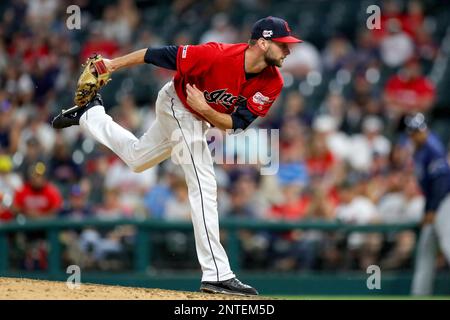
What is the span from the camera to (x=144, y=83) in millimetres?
13336

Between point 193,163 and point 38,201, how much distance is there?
175 inches

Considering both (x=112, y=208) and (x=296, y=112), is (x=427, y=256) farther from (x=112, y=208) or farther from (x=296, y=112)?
(x=112, y=208)

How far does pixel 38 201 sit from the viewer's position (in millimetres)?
10945

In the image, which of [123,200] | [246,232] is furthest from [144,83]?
[246,232]

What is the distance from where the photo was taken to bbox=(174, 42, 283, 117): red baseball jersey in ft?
22.4

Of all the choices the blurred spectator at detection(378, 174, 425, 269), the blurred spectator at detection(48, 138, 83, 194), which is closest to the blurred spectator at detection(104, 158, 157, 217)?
the blurred spectator at detection(48, 138, 83, 194)

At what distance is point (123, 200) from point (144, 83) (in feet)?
8.11

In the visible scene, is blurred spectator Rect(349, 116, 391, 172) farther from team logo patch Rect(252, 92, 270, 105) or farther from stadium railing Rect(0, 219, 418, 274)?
team logo patch Rect(252, 92, 270, 105)

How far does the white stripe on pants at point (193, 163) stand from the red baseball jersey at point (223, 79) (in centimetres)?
12

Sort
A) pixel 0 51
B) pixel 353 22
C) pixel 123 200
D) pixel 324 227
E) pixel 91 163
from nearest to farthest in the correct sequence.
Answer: pixel 324 227
pixel 123 200
pixel 91 163
pixel 353 22
pixel 0 51

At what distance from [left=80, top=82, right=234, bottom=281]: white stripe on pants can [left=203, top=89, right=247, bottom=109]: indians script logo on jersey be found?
189 millimetres

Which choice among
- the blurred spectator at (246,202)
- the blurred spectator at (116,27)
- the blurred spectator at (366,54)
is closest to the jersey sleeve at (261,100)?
the blurred spectator at (246,202)

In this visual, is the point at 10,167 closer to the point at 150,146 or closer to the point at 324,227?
the point at 324,227

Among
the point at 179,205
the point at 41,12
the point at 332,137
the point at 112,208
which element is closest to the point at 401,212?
the point at 332,137
